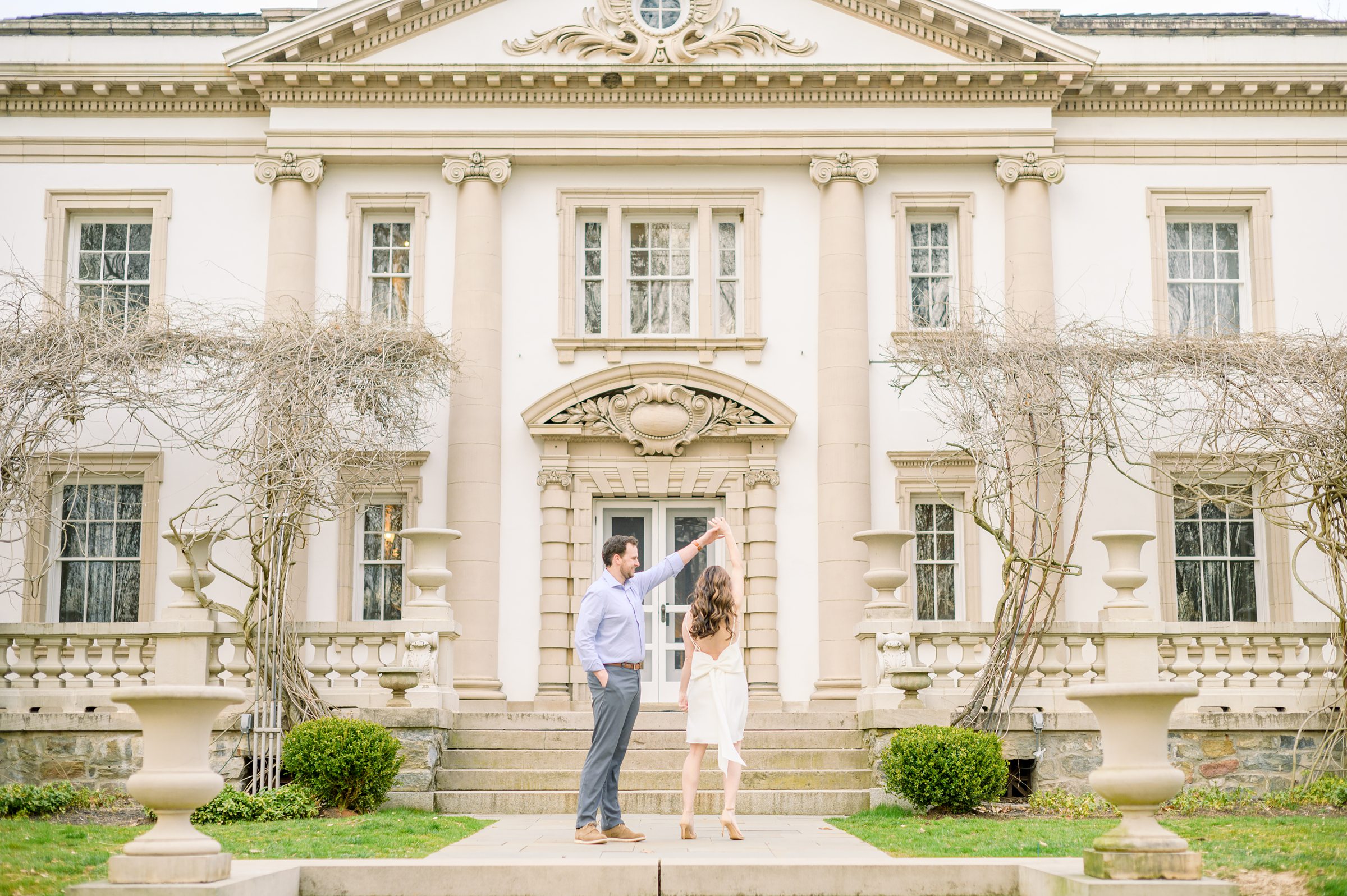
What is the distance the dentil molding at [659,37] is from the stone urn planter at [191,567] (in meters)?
8.21

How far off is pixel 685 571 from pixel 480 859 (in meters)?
10.8

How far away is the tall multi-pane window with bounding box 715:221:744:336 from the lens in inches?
756

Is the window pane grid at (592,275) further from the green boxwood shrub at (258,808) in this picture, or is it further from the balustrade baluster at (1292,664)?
the balustrade baluster at (1292,664)

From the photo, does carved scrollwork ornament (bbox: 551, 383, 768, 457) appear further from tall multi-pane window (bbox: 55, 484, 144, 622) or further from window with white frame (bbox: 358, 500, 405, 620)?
tall multi-pane window (bbox: 55, 484, 144, 622)

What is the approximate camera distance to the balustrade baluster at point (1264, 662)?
555 inches

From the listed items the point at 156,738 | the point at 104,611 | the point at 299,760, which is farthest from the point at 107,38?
the point at 156,738

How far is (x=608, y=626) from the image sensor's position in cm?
961

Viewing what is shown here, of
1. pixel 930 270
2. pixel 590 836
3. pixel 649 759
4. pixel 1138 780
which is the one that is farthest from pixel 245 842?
pixel 930 270

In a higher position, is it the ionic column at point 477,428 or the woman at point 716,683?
the ionic column at point 477,428

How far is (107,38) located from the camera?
19562 millimetres

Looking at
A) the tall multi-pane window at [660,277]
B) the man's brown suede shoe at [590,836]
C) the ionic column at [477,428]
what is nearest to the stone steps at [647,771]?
the ionic column at [477,428]

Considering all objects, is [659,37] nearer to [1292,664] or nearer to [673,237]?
[673,237]

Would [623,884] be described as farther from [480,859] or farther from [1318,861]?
[1318,861]

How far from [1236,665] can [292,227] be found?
12.3 meters
